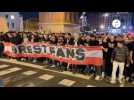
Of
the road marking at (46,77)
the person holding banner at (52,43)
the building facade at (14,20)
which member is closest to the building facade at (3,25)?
the building facade at (14,20)

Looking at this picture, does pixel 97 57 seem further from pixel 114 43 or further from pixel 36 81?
pixel 36 81

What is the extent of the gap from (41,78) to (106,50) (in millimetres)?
1957

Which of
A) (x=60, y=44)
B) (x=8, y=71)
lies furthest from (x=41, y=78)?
(x=60, y=44)

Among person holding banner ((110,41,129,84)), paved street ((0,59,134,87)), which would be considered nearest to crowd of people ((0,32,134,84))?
person holding banner ((110,41,129,84))

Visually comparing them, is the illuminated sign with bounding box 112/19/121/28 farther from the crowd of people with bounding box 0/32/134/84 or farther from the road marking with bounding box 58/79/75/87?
the road marking with bounding box 58/79/75/87

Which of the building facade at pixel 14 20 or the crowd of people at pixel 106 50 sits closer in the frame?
the crowd of people at pixel 106 50

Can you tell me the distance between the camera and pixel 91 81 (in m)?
8.12

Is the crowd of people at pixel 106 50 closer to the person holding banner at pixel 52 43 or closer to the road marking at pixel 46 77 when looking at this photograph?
the person holding banner at pixel 52 43

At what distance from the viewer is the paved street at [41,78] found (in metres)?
8.10

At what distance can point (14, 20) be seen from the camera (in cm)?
834

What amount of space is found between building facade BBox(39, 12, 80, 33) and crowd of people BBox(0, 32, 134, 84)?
0.15 meters

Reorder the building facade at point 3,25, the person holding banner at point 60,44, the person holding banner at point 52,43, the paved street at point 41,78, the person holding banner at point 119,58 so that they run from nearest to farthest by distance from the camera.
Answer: the person holding banner at point 119,58 < the paved street at point 41,78 < the building facade at point 3,25 < the person holding banner at point 60,44 < the person holding banner at point 52,43

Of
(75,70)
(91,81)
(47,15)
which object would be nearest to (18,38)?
(47,15)

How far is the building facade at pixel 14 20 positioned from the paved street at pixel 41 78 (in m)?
1.03
